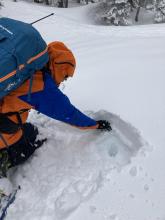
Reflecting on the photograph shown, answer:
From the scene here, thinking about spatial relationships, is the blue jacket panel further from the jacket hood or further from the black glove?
the black glove

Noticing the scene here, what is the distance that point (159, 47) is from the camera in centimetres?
526

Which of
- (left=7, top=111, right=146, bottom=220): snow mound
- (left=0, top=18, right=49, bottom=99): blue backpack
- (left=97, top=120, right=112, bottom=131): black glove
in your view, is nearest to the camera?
(left=0, top=18, right=49, bottom=99): blue backpack

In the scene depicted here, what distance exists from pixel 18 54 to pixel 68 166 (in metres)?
1.34

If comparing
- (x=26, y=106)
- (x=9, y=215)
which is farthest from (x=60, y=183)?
(x=26, y=106)

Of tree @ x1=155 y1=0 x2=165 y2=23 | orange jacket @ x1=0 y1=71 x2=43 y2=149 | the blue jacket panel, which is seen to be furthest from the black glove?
tree @ x1=155 y1=0 x2=165 y2=23

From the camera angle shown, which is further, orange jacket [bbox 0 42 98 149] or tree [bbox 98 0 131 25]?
tree [bbox 98 0 131 25]

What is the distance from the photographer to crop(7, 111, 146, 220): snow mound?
2.99m

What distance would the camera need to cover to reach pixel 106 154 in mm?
3434

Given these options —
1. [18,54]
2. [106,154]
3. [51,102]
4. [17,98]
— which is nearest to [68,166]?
[106,154]

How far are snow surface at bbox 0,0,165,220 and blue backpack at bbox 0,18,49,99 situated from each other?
106 centimetres

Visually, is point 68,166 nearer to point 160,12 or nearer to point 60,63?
point 60,63

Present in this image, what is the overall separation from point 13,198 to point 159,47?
10.7ft

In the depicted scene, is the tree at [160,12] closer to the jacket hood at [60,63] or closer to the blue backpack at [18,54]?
the jacket hood at [60,63]

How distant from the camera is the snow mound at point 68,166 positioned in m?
2.99
